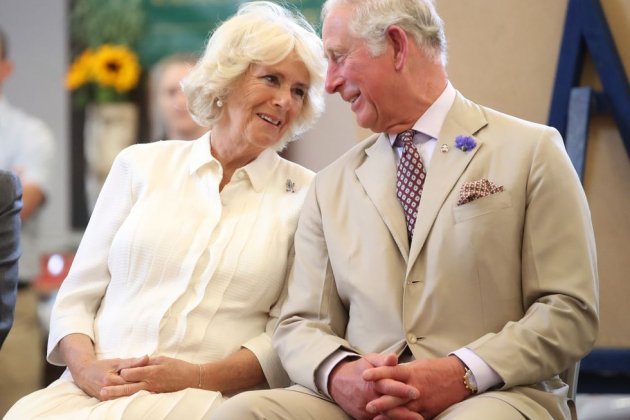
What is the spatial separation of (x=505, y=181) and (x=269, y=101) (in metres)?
0.88

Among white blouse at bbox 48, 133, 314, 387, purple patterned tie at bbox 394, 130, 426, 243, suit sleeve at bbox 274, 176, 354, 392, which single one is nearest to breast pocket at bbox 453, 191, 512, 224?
purple patterned tie at bbox 394, 130, 426, 243

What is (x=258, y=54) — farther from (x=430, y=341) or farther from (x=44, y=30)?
(x=44, y=30)

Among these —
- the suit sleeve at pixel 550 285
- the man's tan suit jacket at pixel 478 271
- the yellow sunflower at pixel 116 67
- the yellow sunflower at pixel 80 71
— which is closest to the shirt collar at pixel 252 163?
the man's tan suit jacket at pixel 478 271

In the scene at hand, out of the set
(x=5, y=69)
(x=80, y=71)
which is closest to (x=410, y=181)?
(x=80, y=71)

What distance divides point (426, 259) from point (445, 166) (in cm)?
23

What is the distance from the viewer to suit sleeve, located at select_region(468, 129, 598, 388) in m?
2.12

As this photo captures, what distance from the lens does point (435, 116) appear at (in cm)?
246

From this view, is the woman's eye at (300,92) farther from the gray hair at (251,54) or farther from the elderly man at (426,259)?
the elderly man at (426,259)

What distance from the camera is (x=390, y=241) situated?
7.72 ft

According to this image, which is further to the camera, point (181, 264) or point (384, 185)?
point (181, 264)

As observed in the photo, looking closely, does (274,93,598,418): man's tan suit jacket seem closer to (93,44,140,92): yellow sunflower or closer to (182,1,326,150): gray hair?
(182,1,326,150): gray hair

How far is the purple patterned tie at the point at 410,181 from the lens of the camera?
236cm

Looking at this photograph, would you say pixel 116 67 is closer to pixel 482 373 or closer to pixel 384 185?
pixel 384 185

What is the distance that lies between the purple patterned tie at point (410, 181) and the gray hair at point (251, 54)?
60cm
